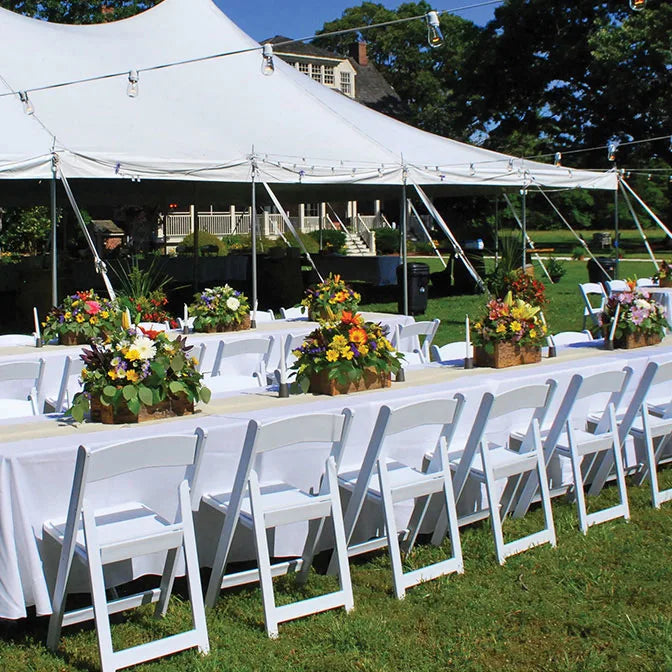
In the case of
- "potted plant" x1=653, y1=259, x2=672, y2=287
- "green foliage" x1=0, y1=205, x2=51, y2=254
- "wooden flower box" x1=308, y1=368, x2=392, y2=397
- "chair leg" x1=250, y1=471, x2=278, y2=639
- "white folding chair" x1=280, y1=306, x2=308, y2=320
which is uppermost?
A: "green foliage" x1=0, y1=205, x2=51, y2=254

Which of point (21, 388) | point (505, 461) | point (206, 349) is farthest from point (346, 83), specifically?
point (505, 461)

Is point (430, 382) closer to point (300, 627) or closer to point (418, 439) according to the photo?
point (418, 439)

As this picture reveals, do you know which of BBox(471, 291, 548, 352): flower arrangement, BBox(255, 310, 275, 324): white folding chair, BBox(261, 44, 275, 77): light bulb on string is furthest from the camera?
BBox(255, 310, 275, 324): white folding chair

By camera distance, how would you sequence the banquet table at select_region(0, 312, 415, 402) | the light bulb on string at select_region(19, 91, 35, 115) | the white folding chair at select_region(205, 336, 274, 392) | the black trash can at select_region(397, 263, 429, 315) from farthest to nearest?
1. the black trash can at select_region(397, 263, 429, 315)
2. the light bulb on string at select_region(19, 91, 35, 115)
3. the banquet table at select_region(0, 312, 415, 402)
4. the white folding chair at select_region(205, 336, 274, 392)

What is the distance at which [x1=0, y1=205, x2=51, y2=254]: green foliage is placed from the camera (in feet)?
89.1

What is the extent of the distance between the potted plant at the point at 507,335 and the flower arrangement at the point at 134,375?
81.2 inches

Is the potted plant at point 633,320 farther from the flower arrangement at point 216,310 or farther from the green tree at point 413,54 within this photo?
the green tree at point 413,54

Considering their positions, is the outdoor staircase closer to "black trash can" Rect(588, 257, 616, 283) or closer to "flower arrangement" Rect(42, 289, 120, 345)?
"black trash can" Rect(588, 257, 616, 283)

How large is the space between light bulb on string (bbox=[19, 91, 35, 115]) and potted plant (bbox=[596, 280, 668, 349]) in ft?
21.7

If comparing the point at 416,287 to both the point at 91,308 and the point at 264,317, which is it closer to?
the point at 264,317

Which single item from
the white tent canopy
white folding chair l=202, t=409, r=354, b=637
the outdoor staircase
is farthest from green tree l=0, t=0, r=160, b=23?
white folding chair l=202, t=409, r=354, b=637

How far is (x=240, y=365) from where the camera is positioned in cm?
784

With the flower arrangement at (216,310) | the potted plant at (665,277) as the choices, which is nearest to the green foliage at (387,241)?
the potted plant at (665,277)

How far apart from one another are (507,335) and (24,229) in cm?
2374
